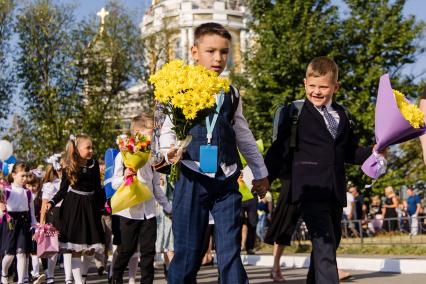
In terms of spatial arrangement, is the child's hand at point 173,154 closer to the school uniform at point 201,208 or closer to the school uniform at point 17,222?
the school uniform at point 201,208

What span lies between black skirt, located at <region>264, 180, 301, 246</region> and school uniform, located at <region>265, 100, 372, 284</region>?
259cm

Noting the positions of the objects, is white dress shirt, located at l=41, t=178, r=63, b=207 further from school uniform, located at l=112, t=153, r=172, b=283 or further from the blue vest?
the blue vest

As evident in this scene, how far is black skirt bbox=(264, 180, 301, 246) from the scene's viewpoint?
933 centimetres

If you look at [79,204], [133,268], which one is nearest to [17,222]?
[79,204]

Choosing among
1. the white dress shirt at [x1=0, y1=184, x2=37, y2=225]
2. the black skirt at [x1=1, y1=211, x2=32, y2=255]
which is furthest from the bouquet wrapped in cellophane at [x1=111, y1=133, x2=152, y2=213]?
the white dress shirt at [x1=0, y1=184, x2=37, y2=225]

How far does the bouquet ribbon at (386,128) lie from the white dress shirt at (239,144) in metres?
1.02

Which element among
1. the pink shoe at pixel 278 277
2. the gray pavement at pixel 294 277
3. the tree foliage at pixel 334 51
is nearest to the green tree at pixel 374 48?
the tree foliage at pixel 334 51

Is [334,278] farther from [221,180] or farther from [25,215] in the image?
[25,215]

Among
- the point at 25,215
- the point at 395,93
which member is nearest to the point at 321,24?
the point at 25,215

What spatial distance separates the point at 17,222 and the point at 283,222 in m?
4.27

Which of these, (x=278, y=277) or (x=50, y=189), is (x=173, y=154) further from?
(x=50, y=189)

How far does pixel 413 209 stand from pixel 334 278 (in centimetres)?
2044

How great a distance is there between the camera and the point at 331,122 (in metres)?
6.64

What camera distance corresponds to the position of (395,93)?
629 centimetres
